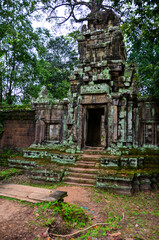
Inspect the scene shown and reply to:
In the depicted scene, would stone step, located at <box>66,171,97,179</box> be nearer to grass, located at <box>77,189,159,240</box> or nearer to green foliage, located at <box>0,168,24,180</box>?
grass, located at <box>77,189,159,240</box>

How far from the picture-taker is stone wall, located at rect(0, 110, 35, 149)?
9.78m

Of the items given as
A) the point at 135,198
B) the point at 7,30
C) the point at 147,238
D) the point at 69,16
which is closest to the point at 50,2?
the point at 69,16

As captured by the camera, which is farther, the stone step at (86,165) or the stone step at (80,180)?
the stone step at (86,165)

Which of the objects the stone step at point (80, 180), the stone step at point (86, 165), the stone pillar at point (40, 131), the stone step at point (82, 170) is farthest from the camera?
the stone pillar at point (40, 131)

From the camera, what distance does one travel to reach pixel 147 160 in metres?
6.54

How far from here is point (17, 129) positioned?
10156 mm

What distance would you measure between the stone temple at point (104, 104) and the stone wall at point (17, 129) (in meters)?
0.83

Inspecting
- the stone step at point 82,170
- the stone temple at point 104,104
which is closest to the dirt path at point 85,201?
the stone step at point 82,170

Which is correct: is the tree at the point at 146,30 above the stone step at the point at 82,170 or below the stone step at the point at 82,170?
above

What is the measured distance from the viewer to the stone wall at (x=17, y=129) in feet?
32.1

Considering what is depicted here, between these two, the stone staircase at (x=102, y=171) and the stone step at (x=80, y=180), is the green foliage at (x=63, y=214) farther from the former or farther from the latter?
the stone step at (x=80, y=180)

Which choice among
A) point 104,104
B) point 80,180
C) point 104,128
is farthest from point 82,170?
point 104,104

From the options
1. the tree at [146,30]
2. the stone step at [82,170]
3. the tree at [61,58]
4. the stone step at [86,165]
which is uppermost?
the tree at [61,58]

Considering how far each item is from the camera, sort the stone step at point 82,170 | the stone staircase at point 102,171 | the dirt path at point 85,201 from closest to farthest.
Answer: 1. the dirt path at point 85,201
2. the stone staircase at point 102,171
3. the stone step at point 82,170
